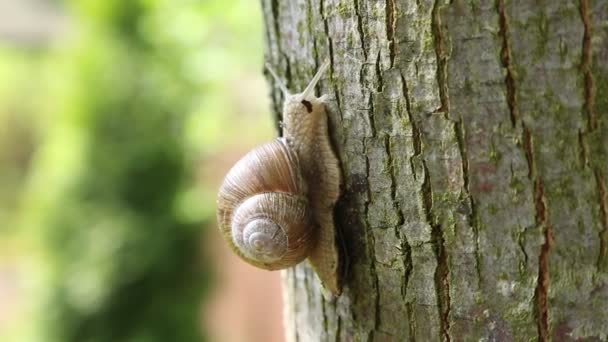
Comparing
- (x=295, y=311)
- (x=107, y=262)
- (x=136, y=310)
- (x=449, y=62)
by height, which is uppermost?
(x=449, y=62)

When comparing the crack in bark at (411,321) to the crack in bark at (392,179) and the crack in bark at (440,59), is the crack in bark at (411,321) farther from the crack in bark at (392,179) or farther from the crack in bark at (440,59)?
the crack in bark at (440,59)

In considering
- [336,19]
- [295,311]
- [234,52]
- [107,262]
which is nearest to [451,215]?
[336,19]

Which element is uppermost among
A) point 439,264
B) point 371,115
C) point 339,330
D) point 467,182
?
point 371,115

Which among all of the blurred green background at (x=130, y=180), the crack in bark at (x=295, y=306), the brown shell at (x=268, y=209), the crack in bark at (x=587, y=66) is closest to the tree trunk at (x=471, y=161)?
the crack in bark at (x=587, y=66)

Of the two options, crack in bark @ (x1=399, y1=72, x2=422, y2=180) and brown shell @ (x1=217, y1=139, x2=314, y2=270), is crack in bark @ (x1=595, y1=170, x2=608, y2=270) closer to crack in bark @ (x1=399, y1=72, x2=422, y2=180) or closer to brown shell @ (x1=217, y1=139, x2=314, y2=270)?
crack in bark @ (x1=399, y1=72, x2=422, y2=180)

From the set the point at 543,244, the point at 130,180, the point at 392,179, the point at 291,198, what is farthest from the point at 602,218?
the point at 130,180

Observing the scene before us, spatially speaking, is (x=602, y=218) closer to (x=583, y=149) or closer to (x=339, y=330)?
(x=583, y=149)

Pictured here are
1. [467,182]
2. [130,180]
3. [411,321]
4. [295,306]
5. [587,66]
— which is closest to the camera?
[587,66]

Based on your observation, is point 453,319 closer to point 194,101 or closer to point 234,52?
point 234,52
